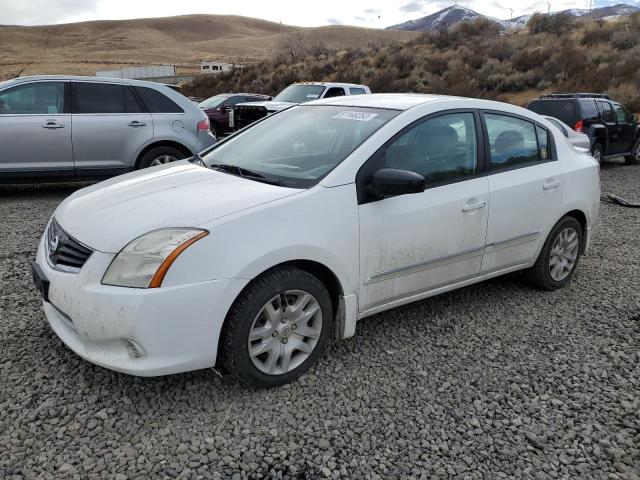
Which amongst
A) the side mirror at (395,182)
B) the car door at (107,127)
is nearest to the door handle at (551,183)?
the side mirror at (395,182)

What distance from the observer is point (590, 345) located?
3.90 meters

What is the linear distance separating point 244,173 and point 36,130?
201 inches

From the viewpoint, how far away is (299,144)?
155 inches

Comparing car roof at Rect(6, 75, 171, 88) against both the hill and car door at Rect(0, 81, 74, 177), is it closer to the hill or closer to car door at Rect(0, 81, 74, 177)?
car door at Rect(0, 81, 74, 177)

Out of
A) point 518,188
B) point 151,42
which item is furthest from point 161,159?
point 151,42

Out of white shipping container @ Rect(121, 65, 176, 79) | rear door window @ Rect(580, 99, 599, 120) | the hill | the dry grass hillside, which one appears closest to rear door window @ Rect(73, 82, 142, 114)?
rear door window @ Rect(580, 99, 599, 120)

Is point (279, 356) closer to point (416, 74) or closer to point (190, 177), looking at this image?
point (190, 177)

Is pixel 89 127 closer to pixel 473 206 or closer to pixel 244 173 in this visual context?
pixel 244 173

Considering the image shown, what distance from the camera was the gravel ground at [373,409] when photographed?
265 cm

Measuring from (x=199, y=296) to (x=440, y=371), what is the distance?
1.58 metres

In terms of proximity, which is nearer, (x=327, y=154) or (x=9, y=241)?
(x=327, y=154)

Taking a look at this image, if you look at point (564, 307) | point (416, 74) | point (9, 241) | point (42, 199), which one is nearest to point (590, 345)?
point (564, 307)

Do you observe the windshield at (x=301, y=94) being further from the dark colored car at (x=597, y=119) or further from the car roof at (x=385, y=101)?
the car roof at (x=385, y=101)

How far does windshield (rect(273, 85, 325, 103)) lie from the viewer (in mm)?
14398
